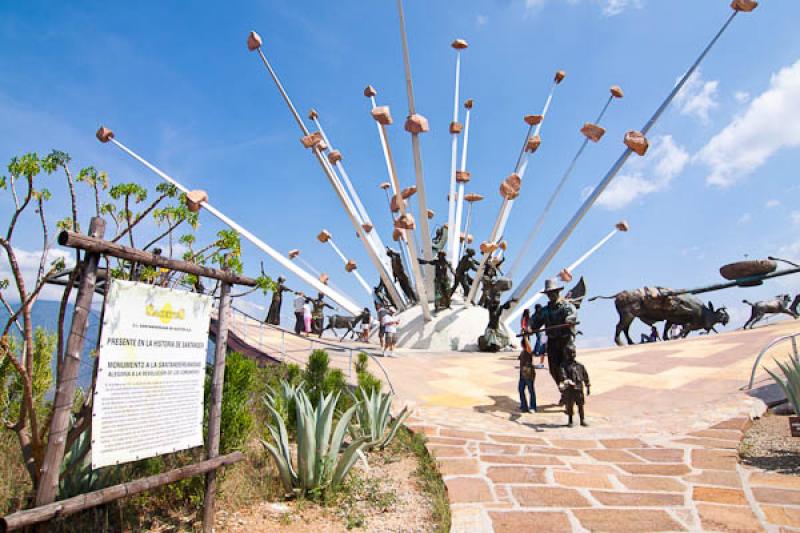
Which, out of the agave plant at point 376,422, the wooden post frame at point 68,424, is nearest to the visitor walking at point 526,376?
the agave plant at point 376,422

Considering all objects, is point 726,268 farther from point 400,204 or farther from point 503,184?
point 400,204

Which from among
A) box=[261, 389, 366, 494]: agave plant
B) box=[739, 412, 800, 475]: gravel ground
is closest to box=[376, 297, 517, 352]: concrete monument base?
box=[739, 412, 800, 475]: gravel ground

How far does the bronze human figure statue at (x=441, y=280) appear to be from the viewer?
1598 centimetres

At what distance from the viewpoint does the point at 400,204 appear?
47.7ft

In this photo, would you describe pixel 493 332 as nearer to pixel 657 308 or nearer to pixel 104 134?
pixel 657 308

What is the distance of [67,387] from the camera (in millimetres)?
2379

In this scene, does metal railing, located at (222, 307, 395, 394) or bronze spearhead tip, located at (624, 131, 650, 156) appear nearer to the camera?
metal railing, located at (222, 307, 395, 394)

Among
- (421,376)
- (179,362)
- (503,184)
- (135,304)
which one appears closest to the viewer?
(135,304)

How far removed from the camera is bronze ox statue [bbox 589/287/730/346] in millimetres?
16625

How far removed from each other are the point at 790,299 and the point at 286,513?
21322 mm

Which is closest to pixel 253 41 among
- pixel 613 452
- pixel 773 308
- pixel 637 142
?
pixel 637 142

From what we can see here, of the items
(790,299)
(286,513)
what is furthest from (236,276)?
(790,299)

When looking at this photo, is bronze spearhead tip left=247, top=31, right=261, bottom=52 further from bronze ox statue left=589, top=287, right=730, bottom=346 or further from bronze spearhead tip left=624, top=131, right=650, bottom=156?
bronze ox statue left=589, top=287, right=730, bottom=346

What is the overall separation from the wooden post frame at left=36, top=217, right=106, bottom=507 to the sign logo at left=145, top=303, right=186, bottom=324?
0.33 meters
